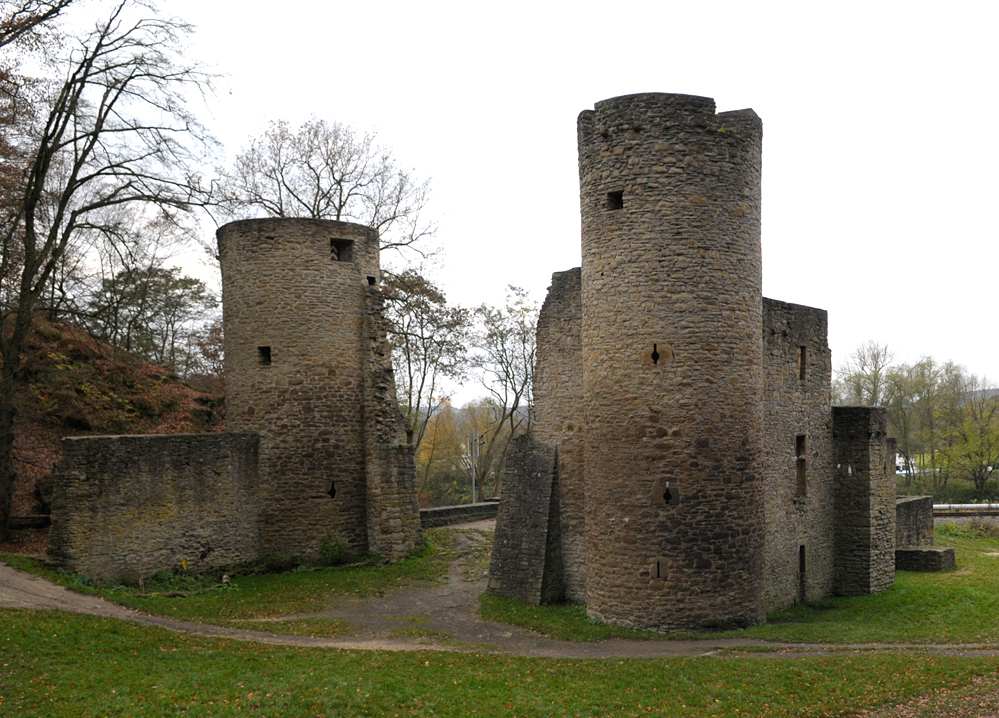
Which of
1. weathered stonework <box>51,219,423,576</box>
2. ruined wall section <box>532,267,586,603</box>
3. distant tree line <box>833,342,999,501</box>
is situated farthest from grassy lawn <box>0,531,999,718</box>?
distant tree line <box>833,342,999,501</box>

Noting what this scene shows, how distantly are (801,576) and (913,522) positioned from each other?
7.56 metres

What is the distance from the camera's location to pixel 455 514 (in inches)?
1055

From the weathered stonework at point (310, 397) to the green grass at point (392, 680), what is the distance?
6988mm

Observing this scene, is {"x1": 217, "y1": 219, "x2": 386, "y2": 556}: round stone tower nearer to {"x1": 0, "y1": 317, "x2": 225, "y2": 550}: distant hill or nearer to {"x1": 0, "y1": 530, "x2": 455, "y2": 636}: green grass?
{"x1": 0, "y1": 530, "x2": 455, "y2": 636}: green grass

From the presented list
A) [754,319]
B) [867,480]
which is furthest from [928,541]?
[754,319]

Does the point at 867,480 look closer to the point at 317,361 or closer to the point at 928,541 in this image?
the point at 928,541

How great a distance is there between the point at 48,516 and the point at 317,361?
690 centimetres

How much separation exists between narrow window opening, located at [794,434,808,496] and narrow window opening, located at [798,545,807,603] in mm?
1233

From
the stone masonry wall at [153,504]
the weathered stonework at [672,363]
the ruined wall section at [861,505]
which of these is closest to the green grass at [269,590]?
the stone masonry wall at [153,504]

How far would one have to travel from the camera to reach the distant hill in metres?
19.3

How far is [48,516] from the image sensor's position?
1838 cm

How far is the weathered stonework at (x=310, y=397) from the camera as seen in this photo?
63.0 ft

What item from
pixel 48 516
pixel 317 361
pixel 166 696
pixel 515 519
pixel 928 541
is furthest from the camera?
pixel 928 541

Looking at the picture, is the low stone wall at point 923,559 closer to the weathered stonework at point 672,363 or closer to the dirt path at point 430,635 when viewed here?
the dirt path at point 430,635
